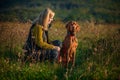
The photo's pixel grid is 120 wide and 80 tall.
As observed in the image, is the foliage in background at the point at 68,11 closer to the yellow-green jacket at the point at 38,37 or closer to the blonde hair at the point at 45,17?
the blonde hair at the point at 45,17

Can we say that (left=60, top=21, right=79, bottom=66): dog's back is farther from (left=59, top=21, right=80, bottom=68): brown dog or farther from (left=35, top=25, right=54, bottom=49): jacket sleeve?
(left=35, top=25, right=54, bottom=49): jacket sleeve

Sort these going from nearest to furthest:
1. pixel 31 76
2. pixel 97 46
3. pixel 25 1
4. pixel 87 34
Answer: pixel 31 76, pixel 97 46, pixel 87 34, pixel 25 1

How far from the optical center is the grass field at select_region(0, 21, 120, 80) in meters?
7.62

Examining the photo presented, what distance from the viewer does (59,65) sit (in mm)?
8039

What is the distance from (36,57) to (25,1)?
3374 centimetres

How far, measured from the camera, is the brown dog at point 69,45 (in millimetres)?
8031

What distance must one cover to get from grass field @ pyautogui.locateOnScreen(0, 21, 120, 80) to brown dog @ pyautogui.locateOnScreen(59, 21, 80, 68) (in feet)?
0.71

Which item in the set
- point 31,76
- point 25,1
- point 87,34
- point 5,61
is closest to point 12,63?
point 5,61

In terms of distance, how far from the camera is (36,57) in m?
8.38

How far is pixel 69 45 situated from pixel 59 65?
1.61ft

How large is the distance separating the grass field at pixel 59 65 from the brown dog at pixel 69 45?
22 cm

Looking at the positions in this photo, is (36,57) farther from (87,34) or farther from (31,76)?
(87,34)

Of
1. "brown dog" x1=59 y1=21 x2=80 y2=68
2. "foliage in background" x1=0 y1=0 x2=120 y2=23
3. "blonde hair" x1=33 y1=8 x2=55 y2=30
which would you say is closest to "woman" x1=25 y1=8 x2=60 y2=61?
"blonde hair" x1=33 y1=8 x2=55 y2=30

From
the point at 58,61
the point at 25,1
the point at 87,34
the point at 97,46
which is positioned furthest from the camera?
the point at 25,1
